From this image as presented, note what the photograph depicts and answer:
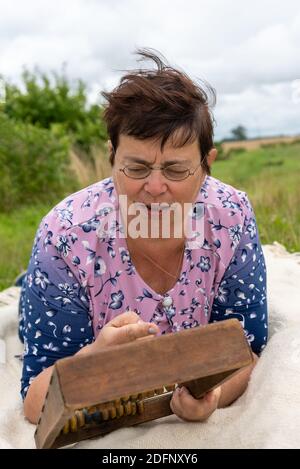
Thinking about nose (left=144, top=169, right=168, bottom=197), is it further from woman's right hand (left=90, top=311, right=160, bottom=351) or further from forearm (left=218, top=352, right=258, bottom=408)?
forearm (left=218, top=352, right=258, bottom=408)

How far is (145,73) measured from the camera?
234cm

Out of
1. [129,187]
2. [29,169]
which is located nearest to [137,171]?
[129,187]

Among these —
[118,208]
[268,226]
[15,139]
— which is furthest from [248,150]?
[118,208]

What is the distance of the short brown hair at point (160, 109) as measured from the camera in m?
2.19

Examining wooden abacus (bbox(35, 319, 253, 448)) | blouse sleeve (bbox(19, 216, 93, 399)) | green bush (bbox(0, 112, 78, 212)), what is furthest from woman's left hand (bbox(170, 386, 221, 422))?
green bush (bbox(0, 112, 78, 212))

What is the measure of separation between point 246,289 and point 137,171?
735mm

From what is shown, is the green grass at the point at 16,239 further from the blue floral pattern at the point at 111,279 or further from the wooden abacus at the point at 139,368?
the wooden abacus at the point at 139,368

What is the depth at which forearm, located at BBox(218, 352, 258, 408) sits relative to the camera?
2.47 metres

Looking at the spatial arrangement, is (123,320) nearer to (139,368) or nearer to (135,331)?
(135,331)

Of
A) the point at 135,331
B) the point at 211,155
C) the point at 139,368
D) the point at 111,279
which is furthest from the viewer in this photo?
the point at 111,279

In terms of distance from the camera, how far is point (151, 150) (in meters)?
2.20

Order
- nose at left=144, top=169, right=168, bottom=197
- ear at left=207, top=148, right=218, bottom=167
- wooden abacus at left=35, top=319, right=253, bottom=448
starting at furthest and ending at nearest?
ear at left=207, top=148, right=218, bottom=167 → nose at left=144, top=169, right=168, bottom=197 → wooden abacus at left=35, top=319, right=253, bottom=448

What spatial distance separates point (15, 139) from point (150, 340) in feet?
25.4

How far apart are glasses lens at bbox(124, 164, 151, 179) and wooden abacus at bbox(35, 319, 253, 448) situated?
589 mm
